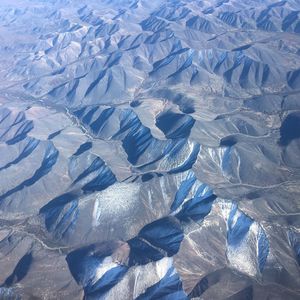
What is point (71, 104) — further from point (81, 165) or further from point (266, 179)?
point (266, 179)

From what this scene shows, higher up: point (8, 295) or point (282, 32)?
point (8, 295)

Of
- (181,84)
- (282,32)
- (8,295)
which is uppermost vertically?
(8,295)

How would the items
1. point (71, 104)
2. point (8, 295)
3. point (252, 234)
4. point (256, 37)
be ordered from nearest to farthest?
1. point (8, 295)
2. point (252, 234)
3. point (71, 104)
4. point (256, 37)

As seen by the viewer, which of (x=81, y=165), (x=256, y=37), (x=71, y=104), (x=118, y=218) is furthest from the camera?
(x=256, y=37)

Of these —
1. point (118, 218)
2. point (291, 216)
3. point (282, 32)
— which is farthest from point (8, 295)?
point (282, 32)

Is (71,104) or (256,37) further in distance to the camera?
(256,37)

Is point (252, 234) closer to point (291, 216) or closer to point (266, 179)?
point (291, 216)
